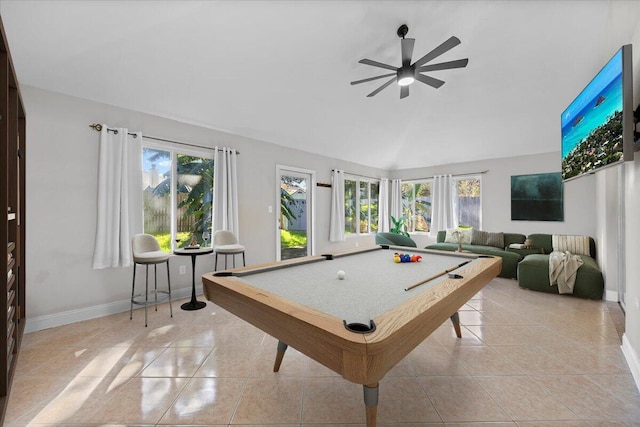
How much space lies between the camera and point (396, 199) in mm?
7383

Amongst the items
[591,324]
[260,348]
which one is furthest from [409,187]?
[260,348]

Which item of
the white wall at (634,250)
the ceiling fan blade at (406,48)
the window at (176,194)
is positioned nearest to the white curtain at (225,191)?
the window at (176,194)

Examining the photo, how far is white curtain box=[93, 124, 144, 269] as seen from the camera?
9.84ft

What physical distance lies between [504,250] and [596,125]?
12.5ft

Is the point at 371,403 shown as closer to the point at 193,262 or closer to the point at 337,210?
the point at 193,262

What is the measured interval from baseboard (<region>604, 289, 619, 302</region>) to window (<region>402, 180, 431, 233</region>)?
361 centimetres

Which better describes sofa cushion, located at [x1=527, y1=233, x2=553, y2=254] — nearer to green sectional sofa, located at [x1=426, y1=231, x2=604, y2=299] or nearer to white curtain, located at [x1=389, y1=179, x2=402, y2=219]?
green sectional sofa, located at [x1=426, y1=231, x2=604, y2=299]

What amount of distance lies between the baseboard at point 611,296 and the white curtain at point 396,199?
433 cm

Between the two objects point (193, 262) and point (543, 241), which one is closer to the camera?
point (193, 262)

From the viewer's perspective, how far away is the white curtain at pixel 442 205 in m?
6.41

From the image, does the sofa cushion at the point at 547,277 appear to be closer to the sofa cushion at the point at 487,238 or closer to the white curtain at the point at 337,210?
the sofa cushion at the point at 487,238

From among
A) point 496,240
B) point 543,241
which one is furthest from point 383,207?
point 543,241

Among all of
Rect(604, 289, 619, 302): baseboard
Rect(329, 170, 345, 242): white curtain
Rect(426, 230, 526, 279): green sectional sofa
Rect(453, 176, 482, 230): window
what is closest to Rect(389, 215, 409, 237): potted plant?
Rect(426, 230, 526, 279): green sectional sofa

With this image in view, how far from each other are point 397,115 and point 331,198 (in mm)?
2170
